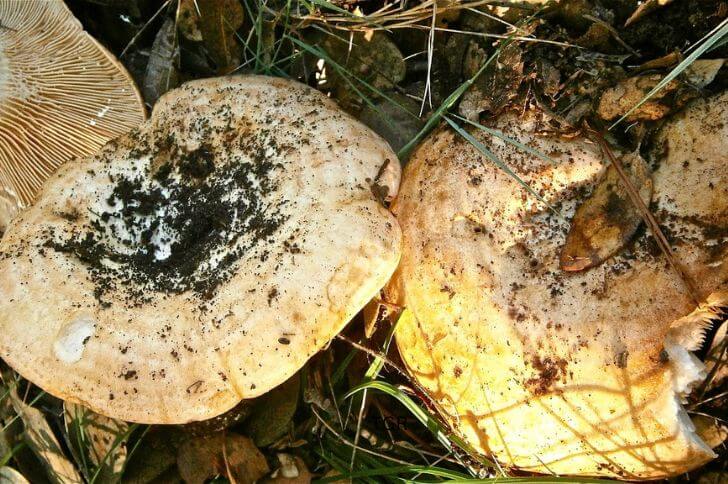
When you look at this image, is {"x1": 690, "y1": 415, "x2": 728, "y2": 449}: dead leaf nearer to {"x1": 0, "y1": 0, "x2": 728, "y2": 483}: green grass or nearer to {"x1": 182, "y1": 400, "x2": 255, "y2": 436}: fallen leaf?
{"x1": 0, "y1": 0, "x2": 728, "y2": 483}: green grass

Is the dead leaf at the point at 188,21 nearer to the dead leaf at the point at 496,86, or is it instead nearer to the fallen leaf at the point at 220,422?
the dead leaf at the point at 496,86

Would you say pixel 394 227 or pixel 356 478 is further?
pixel 356 478

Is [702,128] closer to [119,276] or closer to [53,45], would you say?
[119,276]

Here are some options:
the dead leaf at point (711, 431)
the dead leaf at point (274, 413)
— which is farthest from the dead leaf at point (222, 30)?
the dead leaf at point (711, 431)

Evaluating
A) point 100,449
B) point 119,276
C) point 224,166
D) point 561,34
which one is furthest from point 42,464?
point 561,34

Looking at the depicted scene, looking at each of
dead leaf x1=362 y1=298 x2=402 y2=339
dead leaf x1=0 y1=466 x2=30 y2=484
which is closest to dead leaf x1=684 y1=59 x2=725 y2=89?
dead leaf x1=362 y1=298 x2=402 y2=339

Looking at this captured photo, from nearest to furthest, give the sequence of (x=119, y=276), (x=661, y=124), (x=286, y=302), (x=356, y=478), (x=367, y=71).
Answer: (x=286, y=302) → (x=661, y=124) → (x=119, y=276) → (x=356, y=478) → (x=367, y=71)
